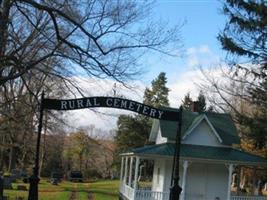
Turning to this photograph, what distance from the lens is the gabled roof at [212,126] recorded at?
35.8 m

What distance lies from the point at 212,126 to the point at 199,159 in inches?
145

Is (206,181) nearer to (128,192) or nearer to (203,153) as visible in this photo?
(203,153)

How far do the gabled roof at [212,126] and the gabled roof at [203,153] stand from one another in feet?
2.61

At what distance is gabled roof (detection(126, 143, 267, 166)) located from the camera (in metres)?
32.4

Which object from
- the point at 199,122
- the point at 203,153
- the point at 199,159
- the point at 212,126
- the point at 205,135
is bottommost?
the point at 199,159

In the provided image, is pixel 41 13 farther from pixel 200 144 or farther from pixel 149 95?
pixel 149 95

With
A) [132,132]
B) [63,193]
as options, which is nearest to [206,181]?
[63,193]

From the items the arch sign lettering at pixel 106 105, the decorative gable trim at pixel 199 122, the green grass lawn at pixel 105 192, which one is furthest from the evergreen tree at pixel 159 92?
the arch sign lettering at pixel 106 105

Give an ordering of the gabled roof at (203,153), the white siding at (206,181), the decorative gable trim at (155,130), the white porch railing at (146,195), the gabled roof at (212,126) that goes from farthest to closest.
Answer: the decorative gable trim at (155,130) < the gabled roof at (212,126) < the white siding at (206,181) < the gabled roof at (203,153) < the white porch railing at (146,195)

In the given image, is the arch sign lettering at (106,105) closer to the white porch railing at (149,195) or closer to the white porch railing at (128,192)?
the white porch railing at (149,195)

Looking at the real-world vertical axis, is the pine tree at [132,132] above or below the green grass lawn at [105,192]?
above

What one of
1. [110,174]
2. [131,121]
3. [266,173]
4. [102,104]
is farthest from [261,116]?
[110,174]

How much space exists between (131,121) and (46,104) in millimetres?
57463

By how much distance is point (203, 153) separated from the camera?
34062 millimetres
